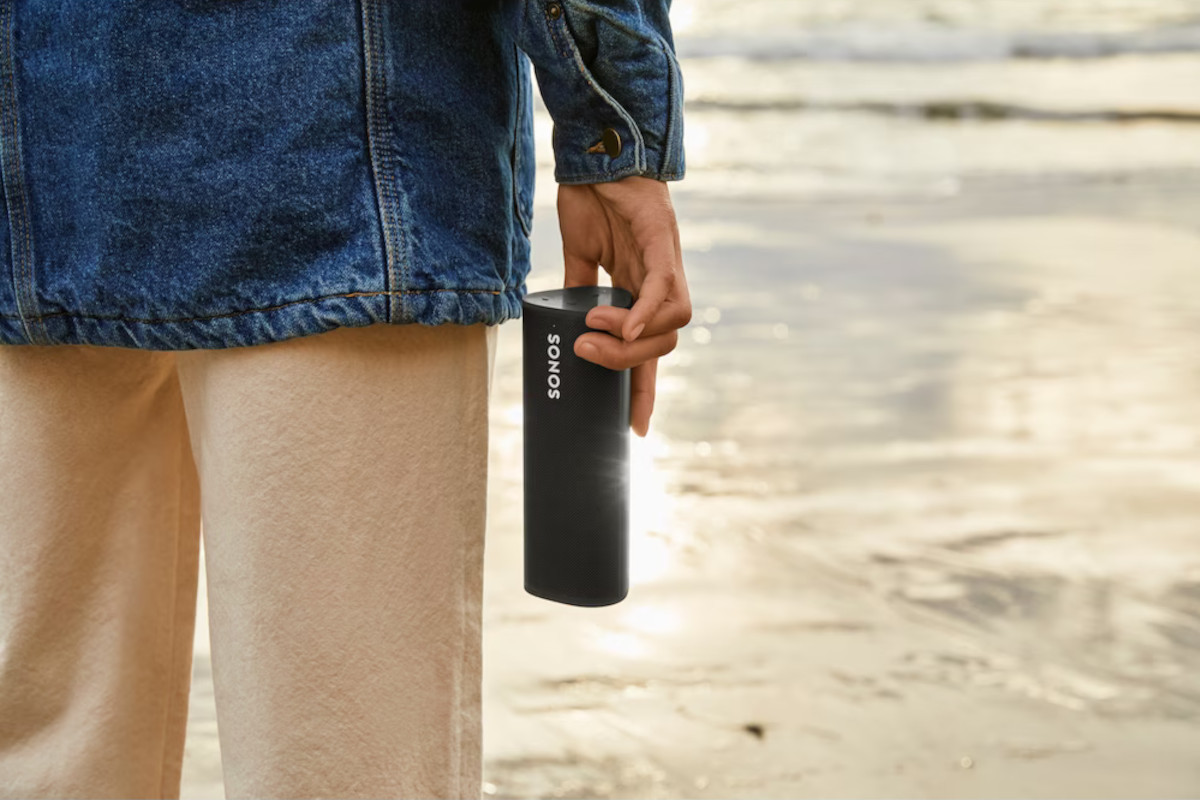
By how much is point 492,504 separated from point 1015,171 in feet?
16.7

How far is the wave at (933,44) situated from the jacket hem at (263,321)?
10.6m

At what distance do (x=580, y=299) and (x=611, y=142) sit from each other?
0.53ft

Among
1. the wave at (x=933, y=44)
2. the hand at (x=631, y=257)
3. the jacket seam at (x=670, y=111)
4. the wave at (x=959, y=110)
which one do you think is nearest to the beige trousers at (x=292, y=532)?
the hand at (x=631, y=257)

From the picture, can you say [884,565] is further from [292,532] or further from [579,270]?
[292,532]

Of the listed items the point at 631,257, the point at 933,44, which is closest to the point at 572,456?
the point at 631,257

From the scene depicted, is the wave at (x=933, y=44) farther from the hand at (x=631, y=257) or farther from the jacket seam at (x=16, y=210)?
the jacket seam at (x=16, y=210)

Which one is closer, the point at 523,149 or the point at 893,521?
the point at 523,149

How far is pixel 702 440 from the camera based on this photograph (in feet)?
11.7

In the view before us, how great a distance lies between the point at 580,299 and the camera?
124 cm

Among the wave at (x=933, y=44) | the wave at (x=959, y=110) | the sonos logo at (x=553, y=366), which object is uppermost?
the wave at (x=933, y=44)

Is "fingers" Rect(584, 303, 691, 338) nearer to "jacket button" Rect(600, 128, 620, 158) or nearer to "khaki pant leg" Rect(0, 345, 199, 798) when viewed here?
"jacket button" Rect(600, 128, 620, 158)

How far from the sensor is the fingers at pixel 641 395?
1301 mm

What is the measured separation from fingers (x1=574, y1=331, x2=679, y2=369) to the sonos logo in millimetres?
30

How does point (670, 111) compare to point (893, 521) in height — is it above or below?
above
